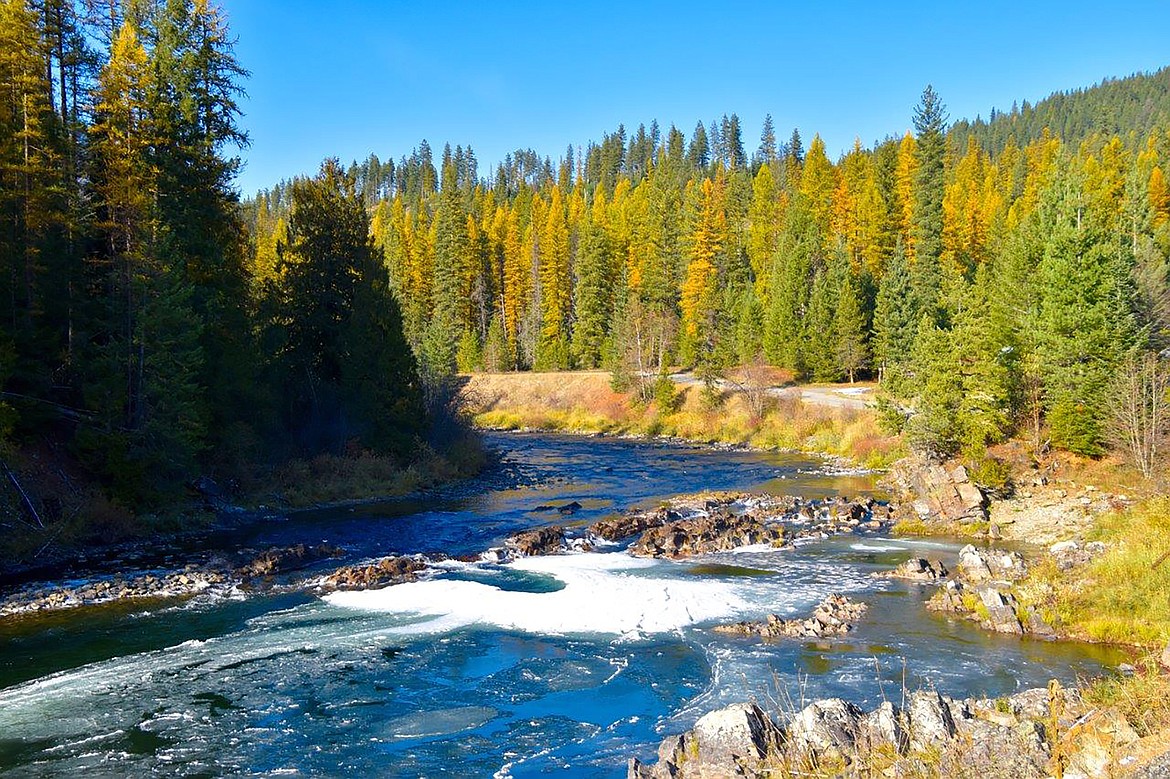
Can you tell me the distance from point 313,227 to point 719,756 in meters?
35.1

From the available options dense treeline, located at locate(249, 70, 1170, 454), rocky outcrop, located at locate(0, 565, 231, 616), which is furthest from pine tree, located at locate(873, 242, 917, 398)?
rocky outcrop, located at locate(0, 565, 231, 616)

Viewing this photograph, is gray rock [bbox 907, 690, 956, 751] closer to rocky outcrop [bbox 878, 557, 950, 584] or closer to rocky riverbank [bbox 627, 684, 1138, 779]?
rocky riverbank [bbox 627, 684, 1138, 779]

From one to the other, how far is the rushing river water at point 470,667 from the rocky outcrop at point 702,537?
1093mm

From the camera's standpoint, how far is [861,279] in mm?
59969

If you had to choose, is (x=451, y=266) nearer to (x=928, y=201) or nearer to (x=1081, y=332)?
(x=928, y=201)

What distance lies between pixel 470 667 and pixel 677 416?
4391cm

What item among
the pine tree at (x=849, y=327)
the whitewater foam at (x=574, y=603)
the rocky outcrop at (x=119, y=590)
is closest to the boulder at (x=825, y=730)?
the whitewater foam at (x=574, y=603)

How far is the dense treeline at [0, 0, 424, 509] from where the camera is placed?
26531mm

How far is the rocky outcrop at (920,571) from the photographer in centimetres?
2070

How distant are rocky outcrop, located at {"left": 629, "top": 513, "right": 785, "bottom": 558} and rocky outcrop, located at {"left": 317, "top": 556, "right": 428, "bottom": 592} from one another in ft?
22.6

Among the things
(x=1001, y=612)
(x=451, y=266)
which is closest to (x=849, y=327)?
(x=451, y=266)

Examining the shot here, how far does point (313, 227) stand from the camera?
38.5m

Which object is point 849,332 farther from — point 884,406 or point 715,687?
point 715,687

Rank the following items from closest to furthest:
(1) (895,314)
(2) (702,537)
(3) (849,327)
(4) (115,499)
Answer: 1. (2) (702,537)
2. (4) (115,499)
3. (1) (895,314)
4. (3) (849,327)
